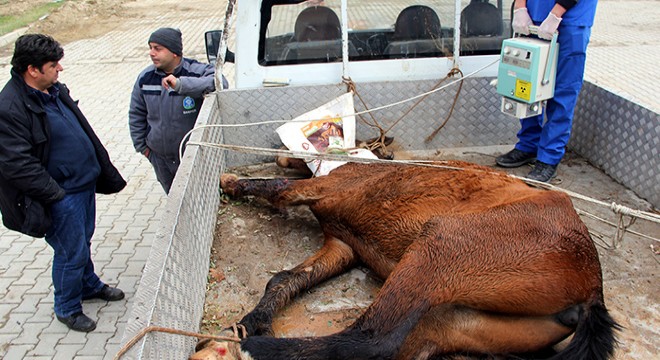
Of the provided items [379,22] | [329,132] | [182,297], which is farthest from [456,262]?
[379,22]

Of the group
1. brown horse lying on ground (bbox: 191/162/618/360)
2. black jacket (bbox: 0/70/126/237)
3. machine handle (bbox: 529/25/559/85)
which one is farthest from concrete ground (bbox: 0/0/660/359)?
brown horse lying on ground (bbox: 191/162/618/360)

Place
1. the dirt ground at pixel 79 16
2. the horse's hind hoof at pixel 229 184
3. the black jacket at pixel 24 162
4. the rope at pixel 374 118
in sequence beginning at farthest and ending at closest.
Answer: the dirt ground at pixel 79 16
the rope at pixel 374 118
the horse's hind hoof at pixel 229 184
the black jacket at pixel 24 162

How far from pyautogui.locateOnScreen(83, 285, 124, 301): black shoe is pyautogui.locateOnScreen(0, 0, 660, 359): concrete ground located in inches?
1.7

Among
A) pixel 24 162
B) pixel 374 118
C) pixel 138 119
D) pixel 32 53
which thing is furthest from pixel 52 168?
Answer: pixel 374 118

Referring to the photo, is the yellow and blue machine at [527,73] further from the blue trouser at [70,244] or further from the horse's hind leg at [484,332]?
the blue trouser at [70,244]

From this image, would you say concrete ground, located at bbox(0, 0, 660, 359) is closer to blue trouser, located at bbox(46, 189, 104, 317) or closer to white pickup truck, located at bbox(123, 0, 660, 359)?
blue trouser, located at bbox(46, 189, 104, 317)

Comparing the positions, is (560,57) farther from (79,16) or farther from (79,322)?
(79,16)

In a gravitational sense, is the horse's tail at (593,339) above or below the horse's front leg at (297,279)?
above

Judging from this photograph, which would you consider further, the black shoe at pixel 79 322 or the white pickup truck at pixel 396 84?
the black shoe at pixel 79 322

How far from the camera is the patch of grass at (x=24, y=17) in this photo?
13.6m

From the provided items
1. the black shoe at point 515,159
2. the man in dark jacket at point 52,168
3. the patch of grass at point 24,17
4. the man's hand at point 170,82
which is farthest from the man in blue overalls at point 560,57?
the patch of grass at point 24,17

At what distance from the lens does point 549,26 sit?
11.2ft

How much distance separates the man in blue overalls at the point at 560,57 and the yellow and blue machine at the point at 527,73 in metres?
0.06

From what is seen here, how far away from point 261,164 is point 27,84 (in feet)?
5.15
